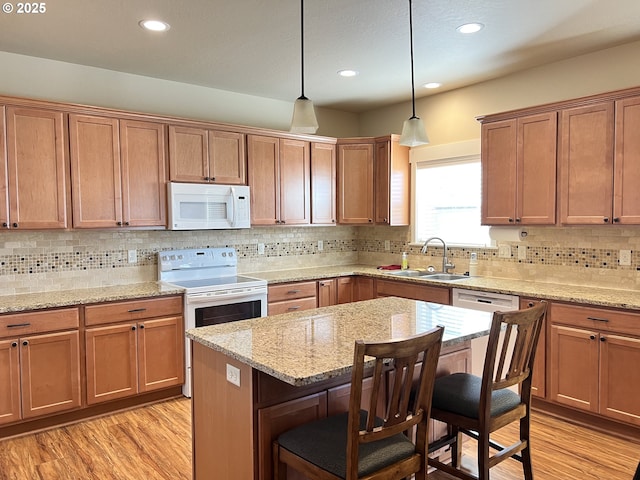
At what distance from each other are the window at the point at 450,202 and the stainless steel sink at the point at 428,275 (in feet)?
1.19

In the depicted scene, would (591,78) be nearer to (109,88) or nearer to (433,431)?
(433,431)

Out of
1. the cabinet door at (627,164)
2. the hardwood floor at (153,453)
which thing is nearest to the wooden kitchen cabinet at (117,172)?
the hardwood floor at (153,453)

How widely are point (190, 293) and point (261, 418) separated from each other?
207 centimetres

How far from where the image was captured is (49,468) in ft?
9.00

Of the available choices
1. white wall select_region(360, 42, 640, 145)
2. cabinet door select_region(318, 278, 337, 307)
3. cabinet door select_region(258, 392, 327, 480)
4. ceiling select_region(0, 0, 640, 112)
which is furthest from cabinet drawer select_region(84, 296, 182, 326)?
white wall select_region(360, 42, 640, 145)

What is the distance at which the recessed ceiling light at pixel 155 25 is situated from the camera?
2951mm

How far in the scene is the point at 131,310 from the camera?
3.49m

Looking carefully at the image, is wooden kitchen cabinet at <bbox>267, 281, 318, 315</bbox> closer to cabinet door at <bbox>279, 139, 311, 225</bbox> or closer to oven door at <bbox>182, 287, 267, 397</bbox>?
oven door at <bbox>182, 287, 267, 397</bbox>

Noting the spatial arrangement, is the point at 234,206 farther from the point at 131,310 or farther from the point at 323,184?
the point at 131,310

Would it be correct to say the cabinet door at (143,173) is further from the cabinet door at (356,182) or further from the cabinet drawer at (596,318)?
the cabinet drawer at (596,318)

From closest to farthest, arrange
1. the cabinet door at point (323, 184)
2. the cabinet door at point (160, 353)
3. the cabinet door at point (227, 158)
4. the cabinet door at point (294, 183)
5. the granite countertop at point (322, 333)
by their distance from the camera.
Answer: the granite countertop at point (322, 333), the cabinet door at point (160, 353), the cabinet door at point (227, 158), the cabinet door at point (294, 183), the cabinet door at point (323, 184)

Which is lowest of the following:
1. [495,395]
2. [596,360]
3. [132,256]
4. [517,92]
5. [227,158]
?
[596,360]

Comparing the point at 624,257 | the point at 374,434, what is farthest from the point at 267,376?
the point at 624,257

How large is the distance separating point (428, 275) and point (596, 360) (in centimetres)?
167
